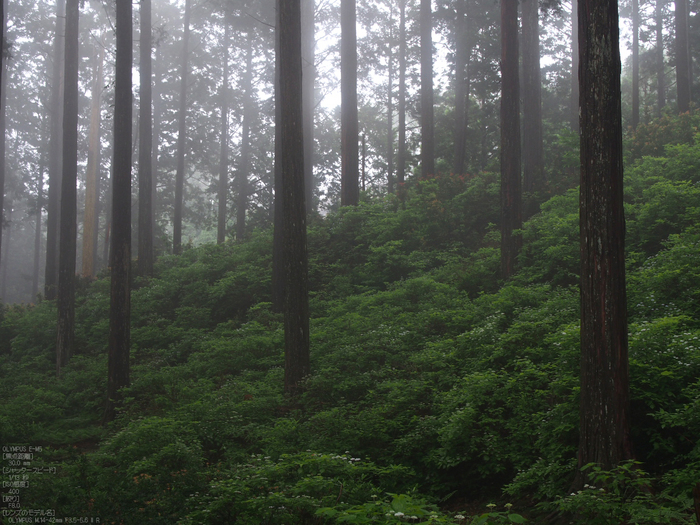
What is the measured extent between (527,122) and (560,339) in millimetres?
13344

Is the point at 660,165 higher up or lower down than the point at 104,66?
lower down

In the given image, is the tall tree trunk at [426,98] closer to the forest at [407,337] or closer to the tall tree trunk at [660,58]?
the forest at [407,337]

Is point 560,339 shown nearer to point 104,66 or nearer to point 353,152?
point 353,152

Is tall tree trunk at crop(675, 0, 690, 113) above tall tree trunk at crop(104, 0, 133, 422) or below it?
above

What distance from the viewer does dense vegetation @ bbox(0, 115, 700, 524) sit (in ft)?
16.1

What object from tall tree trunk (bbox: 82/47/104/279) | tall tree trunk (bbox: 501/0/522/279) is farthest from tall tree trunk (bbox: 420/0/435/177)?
tall tree trunk (bbox: 82/47/104/279)

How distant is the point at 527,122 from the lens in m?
18.0

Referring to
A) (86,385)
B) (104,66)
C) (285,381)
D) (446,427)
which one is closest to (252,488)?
(446,427)

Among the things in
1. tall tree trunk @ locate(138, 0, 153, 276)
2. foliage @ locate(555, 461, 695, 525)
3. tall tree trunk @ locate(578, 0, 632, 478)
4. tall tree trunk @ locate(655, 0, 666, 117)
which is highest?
tall tree trunk @ locate(655, 0, 666, 117)

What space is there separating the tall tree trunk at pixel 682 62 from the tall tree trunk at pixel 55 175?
2780cm

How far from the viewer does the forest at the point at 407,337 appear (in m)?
5.03

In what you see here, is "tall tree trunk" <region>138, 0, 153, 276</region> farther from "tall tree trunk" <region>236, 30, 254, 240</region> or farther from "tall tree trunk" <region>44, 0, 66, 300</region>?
"tall tree trunk" <region>236, 30, 254, 240</region>

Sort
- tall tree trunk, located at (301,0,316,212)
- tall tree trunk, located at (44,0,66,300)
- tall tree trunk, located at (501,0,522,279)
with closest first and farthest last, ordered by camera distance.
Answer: tall tree trunk, located at (501,0,522,279), tall tree trunk, located at (44,0,66,300), tall tree trunk, located at (301,0,316,212)

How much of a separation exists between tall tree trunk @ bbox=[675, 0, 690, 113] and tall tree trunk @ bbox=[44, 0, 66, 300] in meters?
27.8
